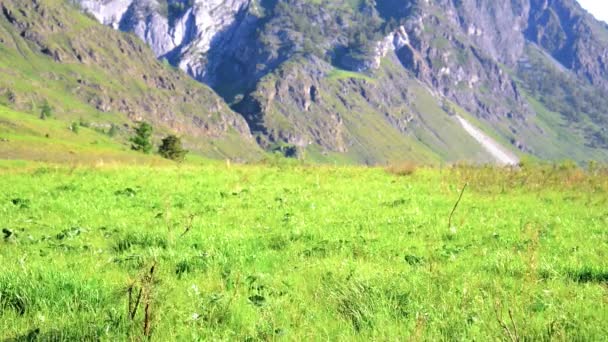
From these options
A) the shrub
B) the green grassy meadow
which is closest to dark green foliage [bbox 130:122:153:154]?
the shrub

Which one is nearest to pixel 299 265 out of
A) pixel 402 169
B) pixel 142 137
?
pixel 402 169

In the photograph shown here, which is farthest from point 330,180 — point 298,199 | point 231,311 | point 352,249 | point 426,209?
point 231,311

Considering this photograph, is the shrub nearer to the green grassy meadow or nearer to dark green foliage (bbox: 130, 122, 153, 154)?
the green grassy meadow

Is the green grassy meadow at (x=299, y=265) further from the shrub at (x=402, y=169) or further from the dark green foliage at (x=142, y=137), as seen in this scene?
the dark green foliage at (x=142, y=137)

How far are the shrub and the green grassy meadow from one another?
8033 mm

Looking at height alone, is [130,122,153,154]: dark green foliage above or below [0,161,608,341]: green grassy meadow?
below

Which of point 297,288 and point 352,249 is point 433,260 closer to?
point 352,249

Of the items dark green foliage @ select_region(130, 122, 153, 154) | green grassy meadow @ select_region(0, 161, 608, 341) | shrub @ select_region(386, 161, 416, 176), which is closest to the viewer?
green grassy meadow @ select_region(0, 161, 608, 341)

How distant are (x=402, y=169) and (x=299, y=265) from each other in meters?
20.5

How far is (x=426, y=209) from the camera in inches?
659

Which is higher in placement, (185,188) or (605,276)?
(605,276)

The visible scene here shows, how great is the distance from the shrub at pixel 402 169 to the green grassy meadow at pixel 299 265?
8033 millimetres

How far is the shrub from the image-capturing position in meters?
28.9

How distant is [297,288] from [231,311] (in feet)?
5.03
